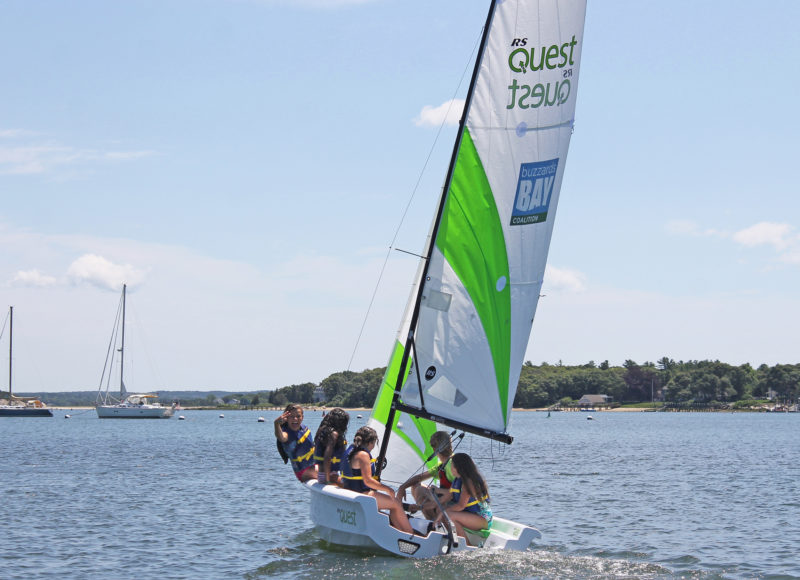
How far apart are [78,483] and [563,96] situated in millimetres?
20028

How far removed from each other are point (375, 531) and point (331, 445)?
5.60 ft

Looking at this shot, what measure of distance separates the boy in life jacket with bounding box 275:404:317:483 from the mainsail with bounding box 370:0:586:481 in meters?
1.57

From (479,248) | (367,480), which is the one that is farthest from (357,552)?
(479,248)

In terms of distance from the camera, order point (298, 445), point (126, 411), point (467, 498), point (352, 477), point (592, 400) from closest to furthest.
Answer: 1. point (467, 498)
2. point (352, 477)
3. point (298, 445)
4. point (126, 411)
5. point (592, 400)

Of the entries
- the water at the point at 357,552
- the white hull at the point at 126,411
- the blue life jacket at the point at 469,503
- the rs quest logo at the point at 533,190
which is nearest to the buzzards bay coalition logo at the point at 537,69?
the rs quest logo at the point at 533,190

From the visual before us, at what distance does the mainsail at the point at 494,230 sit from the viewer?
12789mm

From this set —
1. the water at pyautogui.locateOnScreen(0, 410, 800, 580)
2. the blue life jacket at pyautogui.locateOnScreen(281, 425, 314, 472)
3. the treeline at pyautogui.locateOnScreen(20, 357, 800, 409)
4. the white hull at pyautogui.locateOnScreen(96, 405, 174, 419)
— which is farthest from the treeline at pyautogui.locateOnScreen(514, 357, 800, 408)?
the blue life jacket at pyautogui.locateOnScreen(281, 425, 314, 472)

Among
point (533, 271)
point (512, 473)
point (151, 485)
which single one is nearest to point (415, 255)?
point (533, 271)

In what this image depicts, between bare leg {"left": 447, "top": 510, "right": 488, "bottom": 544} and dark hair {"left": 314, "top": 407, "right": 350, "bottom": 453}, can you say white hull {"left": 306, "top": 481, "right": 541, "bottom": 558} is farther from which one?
dark hair {"left": 314, "top": 407, "right": 350, "bottom": 453}

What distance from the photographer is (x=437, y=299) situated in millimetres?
13062

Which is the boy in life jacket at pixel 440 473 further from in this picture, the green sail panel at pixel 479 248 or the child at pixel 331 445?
the child at pixel 331 445

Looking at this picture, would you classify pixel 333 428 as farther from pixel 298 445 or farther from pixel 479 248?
pixel 479 248

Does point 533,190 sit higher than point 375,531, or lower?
higher

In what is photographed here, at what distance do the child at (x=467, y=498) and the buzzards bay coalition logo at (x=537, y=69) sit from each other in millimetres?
5053
